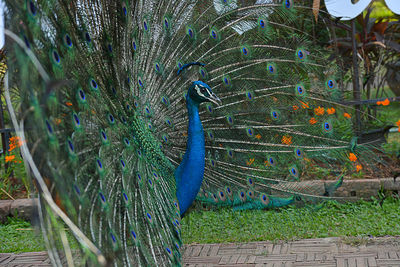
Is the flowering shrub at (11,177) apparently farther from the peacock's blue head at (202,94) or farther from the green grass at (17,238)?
the peacock's blue head at (202,94)

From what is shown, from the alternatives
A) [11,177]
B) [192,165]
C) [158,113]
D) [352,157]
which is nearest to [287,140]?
[352,157]

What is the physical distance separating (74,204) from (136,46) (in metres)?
1.74

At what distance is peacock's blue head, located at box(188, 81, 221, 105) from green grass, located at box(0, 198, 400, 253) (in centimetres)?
131

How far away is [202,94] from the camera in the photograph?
356cm

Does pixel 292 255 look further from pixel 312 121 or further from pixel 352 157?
pixel 312 121

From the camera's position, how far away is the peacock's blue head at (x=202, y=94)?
3539 mm

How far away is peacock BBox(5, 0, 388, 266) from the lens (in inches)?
72.2

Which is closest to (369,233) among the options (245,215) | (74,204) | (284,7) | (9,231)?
(245,215)

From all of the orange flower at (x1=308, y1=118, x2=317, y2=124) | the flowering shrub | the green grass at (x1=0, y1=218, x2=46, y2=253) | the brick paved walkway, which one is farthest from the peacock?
the flowering shrub

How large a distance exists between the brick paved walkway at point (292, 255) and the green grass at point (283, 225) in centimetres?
15

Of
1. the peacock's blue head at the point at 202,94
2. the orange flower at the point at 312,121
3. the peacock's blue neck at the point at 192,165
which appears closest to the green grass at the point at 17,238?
the peacock's blue neck at the point at 192,165

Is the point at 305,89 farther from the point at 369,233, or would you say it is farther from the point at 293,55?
the point at 369,233

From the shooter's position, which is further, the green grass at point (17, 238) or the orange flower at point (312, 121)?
the green grass at point (17, 238)

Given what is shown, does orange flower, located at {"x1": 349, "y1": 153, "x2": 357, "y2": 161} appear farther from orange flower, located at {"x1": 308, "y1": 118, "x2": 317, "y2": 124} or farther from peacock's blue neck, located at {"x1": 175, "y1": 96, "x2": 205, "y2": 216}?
peacock's blue neck, located at {"x1": 175, "y1": 96, "x2": 205, "y2": 216}
